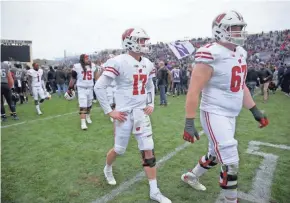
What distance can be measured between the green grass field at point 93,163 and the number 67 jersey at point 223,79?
1.33 meters

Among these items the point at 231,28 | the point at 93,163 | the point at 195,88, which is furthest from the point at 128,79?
the point at 93,163

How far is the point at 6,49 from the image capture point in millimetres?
26531

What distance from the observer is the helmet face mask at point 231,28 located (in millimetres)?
2771

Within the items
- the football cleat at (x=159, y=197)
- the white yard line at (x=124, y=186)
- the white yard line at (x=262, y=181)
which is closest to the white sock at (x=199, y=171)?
the white yard line at (x=262, y=181)

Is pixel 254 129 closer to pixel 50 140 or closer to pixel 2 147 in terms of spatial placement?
pixel 50 140

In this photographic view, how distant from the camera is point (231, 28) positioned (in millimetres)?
2777

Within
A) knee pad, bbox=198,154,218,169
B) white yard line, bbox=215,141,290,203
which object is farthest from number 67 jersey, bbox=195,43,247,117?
white yard line, bbox=215,141,290,203

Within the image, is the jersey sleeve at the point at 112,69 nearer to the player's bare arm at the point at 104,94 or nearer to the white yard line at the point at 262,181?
the player's bare arm at the point at 104,94

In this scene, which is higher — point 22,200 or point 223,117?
point 223,117

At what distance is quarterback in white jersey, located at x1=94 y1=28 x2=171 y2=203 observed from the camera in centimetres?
335

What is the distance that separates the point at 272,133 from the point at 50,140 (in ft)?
18.1

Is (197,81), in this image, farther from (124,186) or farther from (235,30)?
(124,186)

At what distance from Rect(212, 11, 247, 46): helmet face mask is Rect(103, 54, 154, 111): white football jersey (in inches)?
43.9

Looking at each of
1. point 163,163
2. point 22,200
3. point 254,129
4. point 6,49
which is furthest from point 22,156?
point 6,49
